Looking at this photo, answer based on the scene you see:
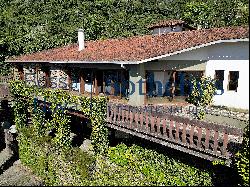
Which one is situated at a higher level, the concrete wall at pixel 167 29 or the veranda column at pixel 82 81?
the concrete wall at pixel 167 29

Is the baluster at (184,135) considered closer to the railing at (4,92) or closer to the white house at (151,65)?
the white house at (151,65)

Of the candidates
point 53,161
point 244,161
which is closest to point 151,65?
point 53,161

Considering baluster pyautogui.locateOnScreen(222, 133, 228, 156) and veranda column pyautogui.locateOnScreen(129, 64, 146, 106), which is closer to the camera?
baluster pyautogui.locateOnScreen(222, 133, 228, 156)

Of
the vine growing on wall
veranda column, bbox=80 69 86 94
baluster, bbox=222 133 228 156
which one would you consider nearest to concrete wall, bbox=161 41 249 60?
baluster, bbox=222 133 228 156

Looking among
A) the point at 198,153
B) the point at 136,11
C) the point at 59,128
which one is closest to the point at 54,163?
the point at 59,128

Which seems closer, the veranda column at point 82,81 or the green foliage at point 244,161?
the green foliage at point 244,161

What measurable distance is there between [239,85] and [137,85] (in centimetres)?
1045

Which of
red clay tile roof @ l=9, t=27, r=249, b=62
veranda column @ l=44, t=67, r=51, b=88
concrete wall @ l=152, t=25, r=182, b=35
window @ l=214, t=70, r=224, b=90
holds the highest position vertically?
concrete wall @ l=152, t=25, r=182, b=35

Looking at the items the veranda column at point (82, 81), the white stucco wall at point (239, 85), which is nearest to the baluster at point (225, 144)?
the white stucco wall at point (239, 85)

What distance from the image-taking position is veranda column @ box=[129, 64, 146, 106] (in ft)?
57.3

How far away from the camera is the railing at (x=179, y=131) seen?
10466 millimetres

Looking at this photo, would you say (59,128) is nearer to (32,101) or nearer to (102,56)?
(32,101)

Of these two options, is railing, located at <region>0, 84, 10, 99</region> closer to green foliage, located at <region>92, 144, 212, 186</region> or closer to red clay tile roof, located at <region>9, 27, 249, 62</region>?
red clay tile roof, located at <region>9, 27, 249, 62</region>

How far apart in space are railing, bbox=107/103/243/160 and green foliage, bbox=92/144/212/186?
50.1 inches
